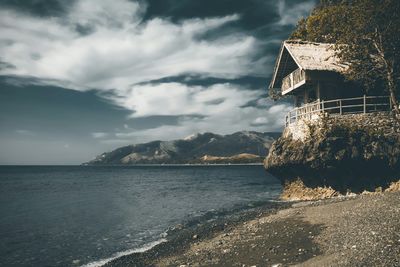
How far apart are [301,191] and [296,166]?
305cm

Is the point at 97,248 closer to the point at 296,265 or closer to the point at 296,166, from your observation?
the point at 296,265

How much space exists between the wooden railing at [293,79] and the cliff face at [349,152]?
18.9ft

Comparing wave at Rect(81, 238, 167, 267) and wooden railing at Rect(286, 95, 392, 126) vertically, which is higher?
wooden railing at Rect(286, 95, 392, 126)

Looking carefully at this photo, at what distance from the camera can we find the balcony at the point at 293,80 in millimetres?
34347

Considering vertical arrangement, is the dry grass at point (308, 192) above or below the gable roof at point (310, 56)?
below

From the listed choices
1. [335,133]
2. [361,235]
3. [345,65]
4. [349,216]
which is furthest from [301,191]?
[361,235]

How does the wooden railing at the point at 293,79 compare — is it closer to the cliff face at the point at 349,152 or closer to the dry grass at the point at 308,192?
the cliff face at the point at 349,152

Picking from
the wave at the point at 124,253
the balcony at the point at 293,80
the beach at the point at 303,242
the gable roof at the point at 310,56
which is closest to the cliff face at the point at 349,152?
the balcony at the point at 293,80

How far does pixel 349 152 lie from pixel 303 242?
1610 centimetres

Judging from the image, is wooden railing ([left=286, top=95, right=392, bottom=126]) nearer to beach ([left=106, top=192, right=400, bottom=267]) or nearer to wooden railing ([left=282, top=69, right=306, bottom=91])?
wooden railing ([left=282, top=69, right=306, bottom=91])

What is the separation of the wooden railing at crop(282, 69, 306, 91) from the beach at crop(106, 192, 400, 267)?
17.7 m

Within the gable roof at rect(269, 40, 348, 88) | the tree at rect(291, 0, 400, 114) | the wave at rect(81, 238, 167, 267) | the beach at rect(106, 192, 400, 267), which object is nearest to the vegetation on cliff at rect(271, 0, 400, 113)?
the tree at rect(291, 0, 400, 114)

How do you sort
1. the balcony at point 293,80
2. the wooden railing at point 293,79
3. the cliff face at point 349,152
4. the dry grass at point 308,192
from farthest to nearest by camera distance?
the wooden railing at point 293,79
the balcony at point 293,80
the dry grass at point 308,192
the cliff face at point 349,152

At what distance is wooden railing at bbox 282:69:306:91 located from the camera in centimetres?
3462
